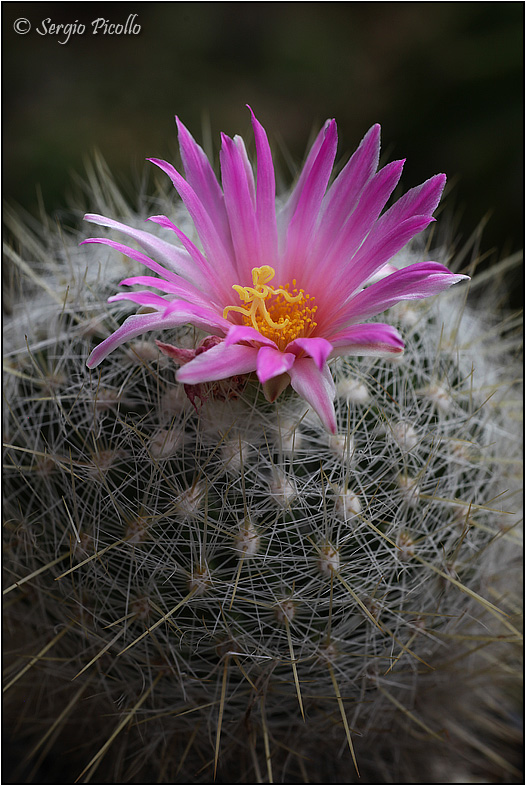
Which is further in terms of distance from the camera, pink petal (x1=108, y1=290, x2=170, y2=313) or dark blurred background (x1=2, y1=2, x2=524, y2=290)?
dark blurred background (x1=2, y1=2, x2=524, y2=290)

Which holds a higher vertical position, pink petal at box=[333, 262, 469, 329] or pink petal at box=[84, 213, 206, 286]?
pink petal at box=[84, 213, 206, 286]

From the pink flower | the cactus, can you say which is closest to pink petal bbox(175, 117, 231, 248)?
the pink flower

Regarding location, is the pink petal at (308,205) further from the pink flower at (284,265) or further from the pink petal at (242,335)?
the pink petal at (242,335)

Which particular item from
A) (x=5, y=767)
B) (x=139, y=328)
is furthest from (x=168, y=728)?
(x=139, y=328)

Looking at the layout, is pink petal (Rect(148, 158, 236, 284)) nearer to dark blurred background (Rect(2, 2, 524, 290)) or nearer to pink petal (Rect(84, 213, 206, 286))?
pink petal (Rect(84, 213, 206, 286))

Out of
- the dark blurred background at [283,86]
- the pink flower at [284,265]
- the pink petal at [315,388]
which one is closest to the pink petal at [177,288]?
the pink flower at [284,265]

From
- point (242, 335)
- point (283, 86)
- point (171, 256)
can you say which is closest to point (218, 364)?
point (242, 335)
